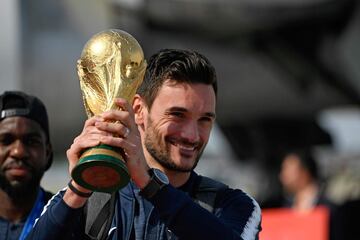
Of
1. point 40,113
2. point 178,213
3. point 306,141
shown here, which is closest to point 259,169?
point 306,141

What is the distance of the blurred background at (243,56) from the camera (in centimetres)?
1914

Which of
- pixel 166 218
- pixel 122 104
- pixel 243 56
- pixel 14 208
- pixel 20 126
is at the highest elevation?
pixel 122 104

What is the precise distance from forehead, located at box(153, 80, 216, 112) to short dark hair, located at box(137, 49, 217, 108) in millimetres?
21

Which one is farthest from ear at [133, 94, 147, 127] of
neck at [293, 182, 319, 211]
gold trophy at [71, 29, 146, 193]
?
neck at [293, 182, 319, 211]

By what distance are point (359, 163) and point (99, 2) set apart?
14.1 metres

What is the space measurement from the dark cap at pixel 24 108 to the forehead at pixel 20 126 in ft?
0.06

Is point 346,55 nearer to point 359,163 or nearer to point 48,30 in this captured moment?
point 48,30

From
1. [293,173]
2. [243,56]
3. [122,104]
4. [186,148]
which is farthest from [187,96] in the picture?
[243,56]

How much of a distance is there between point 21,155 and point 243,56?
52.6 feet

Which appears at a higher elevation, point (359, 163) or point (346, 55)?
point (346, 55)

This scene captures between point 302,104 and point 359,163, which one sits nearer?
point 302,104

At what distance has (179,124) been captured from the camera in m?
3.75

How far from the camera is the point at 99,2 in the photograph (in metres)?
19.8

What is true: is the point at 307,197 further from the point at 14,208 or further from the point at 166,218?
the point at 166,218
